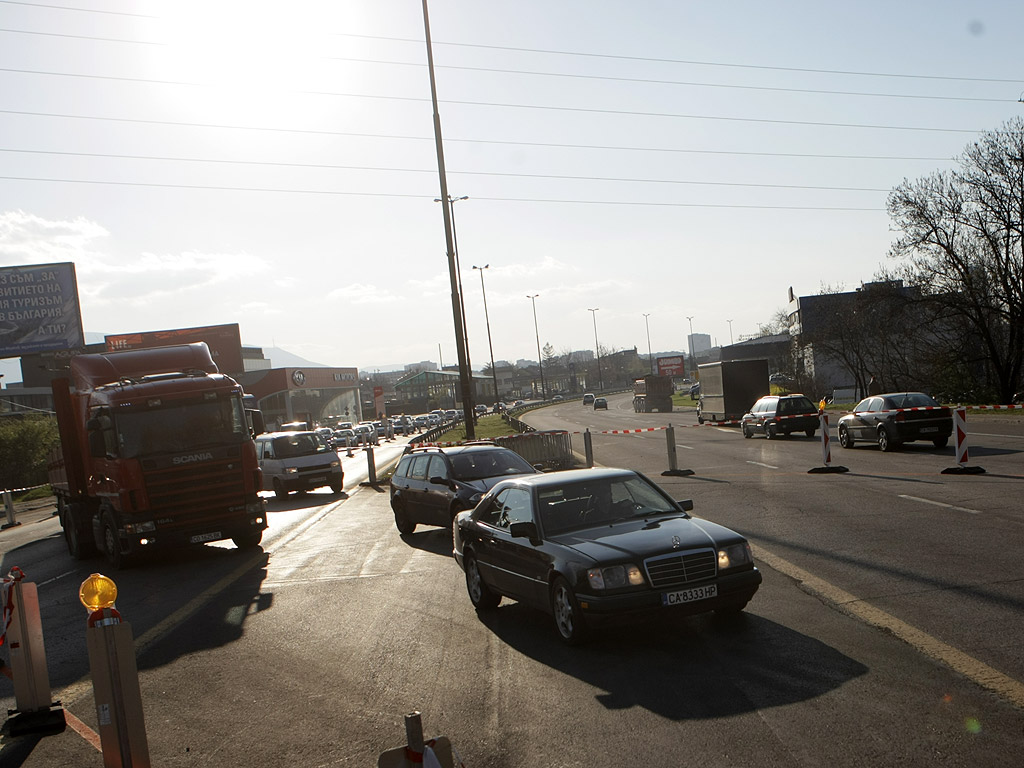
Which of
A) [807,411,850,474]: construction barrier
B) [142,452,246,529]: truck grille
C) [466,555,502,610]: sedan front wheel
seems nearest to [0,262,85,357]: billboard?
[142,452,246,529]: truck grille

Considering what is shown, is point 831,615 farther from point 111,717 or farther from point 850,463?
point 850,463

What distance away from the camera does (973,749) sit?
486cm

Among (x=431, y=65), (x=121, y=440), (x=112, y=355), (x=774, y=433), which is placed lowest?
(x=774, y=433)

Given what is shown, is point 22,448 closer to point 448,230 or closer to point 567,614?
point 448,230

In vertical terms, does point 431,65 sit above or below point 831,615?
above

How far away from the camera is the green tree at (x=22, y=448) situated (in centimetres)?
4634

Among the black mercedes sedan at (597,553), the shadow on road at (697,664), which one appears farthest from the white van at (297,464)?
the shadow on road at (697,664)

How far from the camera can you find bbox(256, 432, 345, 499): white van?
27.4 m

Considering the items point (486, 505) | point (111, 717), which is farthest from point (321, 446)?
point (111, 717)

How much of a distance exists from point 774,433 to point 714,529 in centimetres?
2750

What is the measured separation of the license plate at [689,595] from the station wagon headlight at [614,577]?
23cm

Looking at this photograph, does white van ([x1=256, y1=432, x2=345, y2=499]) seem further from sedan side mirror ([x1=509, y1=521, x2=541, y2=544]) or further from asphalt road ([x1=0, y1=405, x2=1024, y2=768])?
sedan side mirror ([x1=509, y1=521, x2=541, y2=544])

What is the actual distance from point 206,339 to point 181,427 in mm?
58764

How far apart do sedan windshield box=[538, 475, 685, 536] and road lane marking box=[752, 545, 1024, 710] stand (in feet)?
5.21
